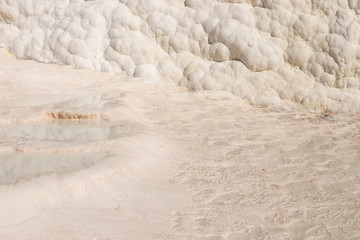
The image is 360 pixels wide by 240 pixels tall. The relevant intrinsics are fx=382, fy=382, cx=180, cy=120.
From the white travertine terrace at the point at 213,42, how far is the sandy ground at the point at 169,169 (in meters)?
0.46

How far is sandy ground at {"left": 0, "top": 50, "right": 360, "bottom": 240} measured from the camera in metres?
1.78

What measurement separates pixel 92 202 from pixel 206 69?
9.87 feet

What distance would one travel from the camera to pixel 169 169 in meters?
2.47

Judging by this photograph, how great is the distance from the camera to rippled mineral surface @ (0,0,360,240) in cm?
186

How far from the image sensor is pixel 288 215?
1969 millimetres

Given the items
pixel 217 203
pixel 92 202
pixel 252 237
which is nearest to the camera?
pixel 252 237

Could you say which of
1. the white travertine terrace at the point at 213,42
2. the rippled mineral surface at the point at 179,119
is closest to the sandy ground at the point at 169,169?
the rippled mineral surface at the point at 179,119

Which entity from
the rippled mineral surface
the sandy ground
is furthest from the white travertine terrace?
the sandy ground

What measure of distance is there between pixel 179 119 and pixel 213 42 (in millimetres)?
1541

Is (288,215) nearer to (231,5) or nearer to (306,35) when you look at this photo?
(306,35)

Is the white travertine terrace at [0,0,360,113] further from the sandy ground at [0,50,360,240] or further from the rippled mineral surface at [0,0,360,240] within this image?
the sandy ground at [0,50,360,240]

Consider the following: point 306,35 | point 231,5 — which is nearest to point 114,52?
point 231,5

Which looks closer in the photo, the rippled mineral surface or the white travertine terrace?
the rippled mineral surface

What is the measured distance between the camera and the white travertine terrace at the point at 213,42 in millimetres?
4215
